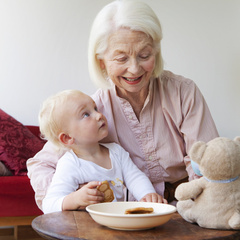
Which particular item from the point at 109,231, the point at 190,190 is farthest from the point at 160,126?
the point at 109,231

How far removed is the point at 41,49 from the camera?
143 inches

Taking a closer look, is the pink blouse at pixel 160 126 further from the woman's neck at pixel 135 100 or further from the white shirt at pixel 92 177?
the white shirt at pixel 92 177

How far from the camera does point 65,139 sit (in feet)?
5.87

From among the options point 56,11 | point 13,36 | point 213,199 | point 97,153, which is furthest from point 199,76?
point 213,199

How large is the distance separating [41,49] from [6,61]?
305 millimetres

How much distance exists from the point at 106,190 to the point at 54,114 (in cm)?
39

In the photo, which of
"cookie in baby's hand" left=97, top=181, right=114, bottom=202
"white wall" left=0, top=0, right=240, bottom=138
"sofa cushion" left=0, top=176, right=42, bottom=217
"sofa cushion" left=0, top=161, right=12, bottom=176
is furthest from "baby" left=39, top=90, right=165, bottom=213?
"white wall" left=0, top=0, right=240, bottom=138

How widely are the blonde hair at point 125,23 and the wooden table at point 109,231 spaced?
0.81 metres

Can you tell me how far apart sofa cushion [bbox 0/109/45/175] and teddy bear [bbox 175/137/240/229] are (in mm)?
1920

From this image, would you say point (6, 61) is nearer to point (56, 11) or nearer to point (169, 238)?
point (56, 11)

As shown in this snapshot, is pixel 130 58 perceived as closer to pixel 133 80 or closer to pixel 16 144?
pixel 133 80

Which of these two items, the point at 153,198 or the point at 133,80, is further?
the point at 133,80

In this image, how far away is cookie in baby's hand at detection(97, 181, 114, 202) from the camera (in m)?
1.56

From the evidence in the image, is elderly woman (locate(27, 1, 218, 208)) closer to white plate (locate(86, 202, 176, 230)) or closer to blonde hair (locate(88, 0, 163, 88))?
blonde hair (locate(88, 0, 163, 88))
